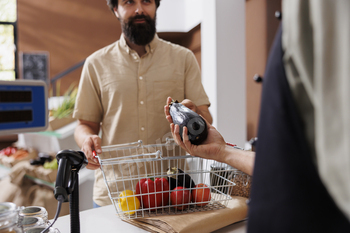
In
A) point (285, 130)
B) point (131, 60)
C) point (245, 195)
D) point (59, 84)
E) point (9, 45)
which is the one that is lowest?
point (245, 195)

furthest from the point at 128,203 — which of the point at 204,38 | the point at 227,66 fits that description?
the point at 204,38

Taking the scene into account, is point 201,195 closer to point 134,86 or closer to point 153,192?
point 153,192

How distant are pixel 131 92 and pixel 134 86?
4 cm

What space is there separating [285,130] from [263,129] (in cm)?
3

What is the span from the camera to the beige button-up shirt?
1.63 metres

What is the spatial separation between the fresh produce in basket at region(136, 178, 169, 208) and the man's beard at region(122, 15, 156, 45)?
95cm

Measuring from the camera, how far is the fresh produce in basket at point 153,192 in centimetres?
95

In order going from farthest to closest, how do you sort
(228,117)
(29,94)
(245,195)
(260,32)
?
(260,32) < (228,117) < (245,195) < (29,94)

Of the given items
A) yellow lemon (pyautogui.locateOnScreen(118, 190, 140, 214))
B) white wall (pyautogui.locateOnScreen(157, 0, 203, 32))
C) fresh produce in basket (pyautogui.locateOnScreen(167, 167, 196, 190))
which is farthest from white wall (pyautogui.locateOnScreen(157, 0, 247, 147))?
yellow lemon (pyautogui.locateOnScreen(118, 190, 140, 214))

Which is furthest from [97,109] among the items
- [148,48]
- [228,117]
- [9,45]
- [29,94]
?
[9,45]

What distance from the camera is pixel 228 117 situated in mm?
3100

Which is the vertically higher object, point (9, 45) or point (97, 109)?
point (9, 45)

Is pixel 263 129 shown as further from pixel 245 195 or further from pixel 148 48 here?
pixel 148 48

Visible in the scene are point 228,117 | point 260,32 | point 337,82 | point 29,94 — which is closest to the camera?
point 337,82
